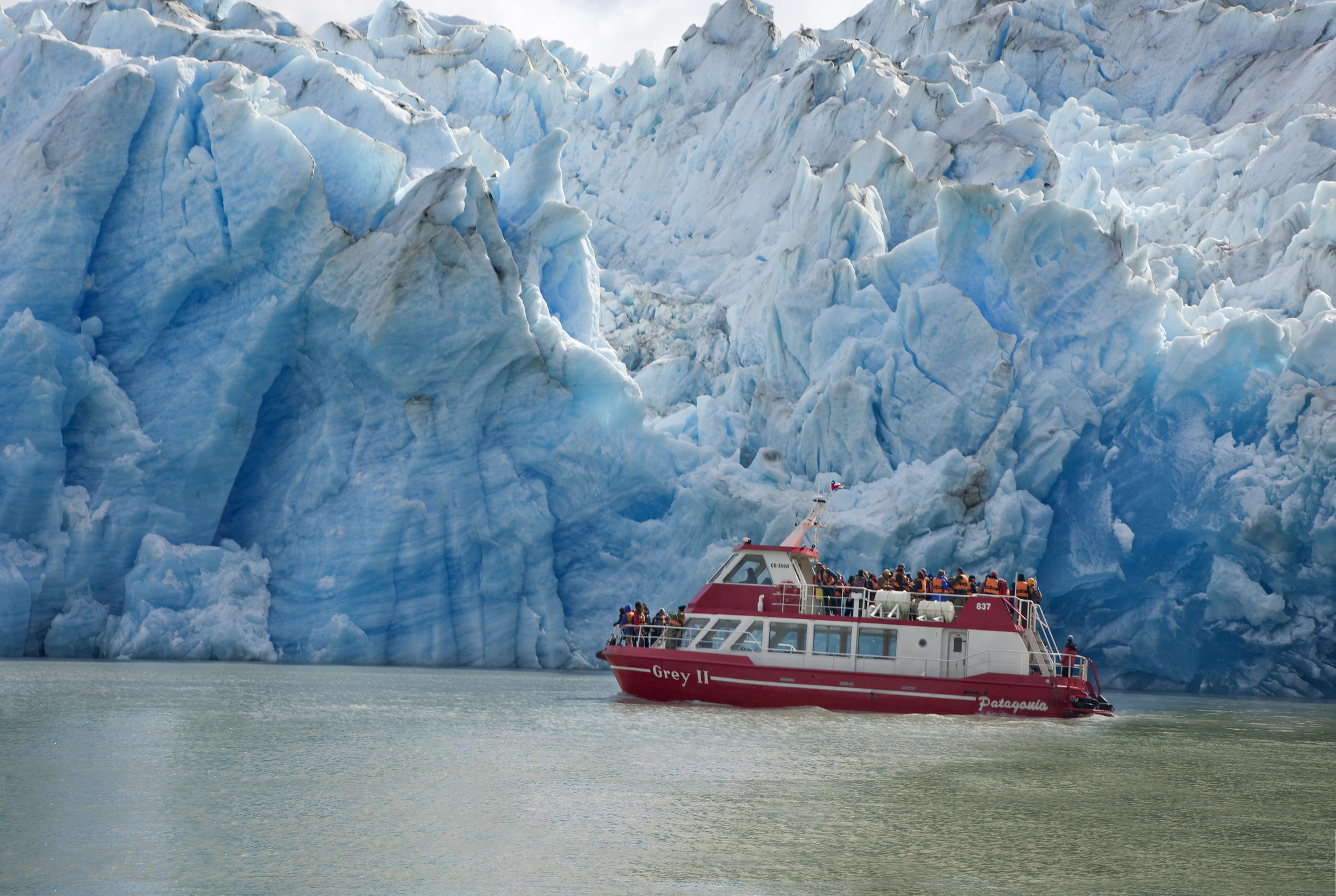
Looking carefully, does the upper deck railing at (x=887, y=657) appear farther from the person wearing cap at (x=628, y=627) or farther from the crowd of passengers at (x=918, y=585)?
the crowd of passengers at (x=918, y=585)

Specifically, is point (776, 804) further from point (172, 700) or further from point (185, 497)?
point (185, 497)

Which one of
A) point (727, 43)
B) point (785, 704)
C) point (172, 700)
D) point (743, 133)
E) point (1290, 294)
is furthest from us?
point (727, 43)

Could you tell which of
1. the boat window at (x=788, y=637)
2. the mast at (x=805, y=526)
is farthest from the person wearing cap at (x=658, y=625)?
the mast at (x=805, y=526)

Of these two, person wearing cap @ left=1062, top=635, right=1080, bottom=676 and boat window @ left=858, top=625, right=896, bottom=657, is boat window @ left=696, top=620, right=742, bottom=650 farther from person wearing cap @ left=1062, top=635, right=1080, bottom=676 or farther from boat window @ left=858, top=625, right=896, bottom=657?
person wearing cap @ left=1062, top=635, right=1080, bottom=676

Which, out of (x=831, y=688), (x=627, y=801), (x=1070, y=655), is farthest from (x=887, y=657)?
(x=627, y=801)

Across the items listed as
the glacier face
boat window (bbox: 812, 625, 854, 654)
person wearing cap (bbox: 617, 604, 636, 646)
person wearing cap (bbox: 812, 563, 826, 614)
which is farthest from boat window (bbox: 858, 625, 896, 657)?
the glacier face

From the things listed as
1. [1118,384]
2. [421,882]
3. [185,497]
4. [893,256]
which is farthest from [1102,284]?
[421,882]
